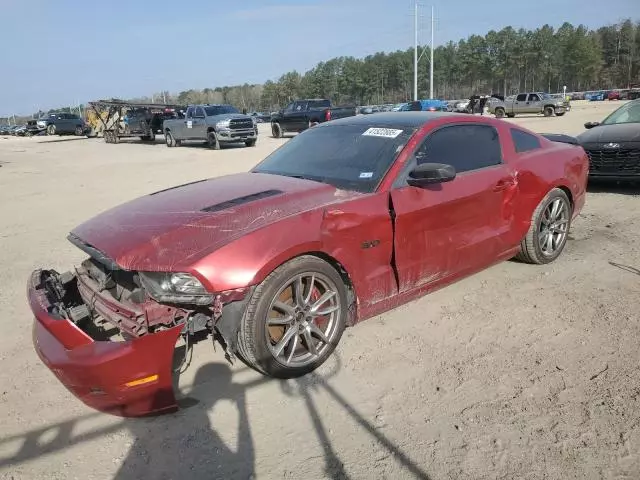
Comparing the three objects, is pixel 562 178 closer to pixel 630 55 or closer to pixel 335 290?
pixel 335 290

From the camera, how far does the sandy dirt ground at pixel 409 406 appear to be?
247cm

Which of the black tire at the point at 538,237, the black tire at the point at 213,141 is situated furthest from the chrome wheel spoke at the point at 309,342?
the black tire at the point at 213,141

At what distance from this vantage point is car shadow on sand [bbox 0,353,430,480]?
2449 millimetres

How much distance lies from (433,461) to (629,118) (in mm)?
8683

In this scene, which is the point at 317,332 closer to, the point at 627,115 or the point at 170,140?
the point at 627,115

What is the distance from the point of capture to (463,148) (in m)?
4.21

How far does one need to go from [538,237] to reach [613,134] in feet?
14.5

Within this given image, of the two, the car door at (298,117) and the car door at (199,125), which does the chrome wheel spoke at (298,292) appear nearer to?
the car door at (199,125)

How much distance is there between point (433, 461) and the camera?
2.46m

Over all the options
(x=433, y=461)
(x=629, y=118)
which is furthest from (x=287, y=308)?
(x=629, y=118)

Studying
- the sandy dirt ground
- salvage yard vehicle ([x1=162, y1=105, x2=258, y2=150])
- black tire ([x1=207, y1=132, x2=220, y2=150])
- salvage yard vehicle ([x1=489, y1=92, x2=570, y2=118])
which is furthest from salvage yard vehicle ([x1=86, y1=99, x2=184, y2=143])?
the sandy dirt ground

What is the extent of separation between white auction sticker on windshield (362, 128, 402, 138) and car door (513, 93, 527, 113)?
120 ft

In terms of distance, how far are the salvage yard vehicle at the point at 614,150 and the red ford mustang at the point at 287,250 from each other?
13.3ft

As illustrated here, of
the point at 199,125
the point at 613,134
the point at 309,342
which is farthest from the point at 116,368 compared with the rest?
the point at 199,125
